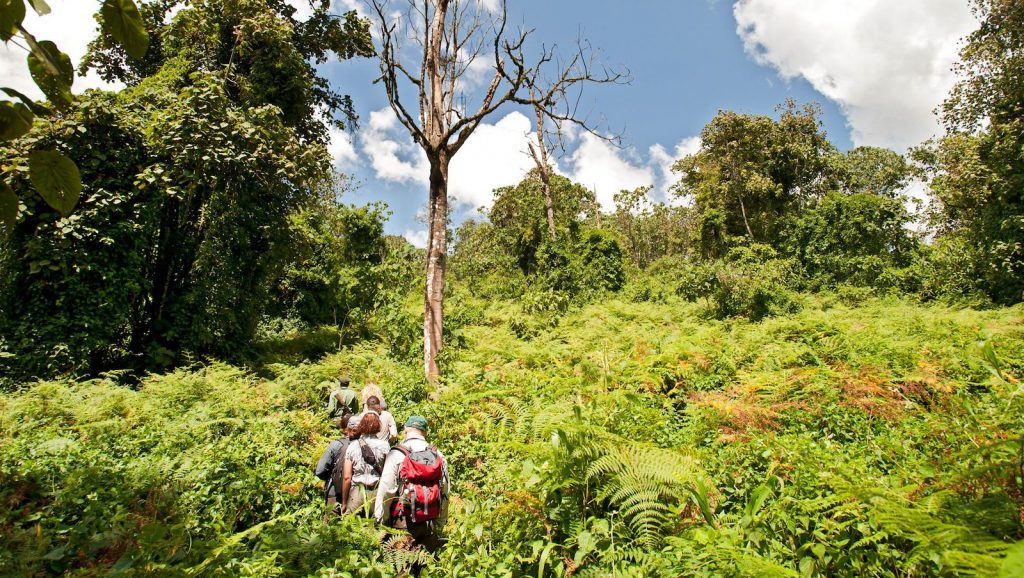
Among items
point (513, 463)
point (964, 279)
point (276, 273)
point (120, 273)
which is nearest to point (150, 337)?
point (120, 273)

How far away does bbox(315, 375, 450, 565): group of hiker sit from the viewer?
4148 millimetres

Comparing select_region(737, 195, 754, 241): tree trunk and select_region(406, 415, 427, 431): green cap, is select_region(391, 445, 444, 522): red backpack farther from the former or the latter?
select_region(737, 195, 754, 241): tree trunk

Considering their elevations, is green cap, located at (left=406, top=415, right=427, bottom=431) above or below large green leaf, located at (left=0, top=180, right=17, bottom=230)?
below

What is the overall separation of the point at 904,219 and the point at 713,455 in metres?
21.4

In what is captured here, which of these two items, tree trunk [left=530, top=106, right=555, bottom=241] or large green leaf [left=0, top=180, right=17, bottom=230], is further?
tree trunk [left=530, top=106, right=555, bottom=241]

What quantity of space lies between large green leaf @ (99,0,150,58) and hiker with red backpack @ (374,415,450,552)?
3.68m

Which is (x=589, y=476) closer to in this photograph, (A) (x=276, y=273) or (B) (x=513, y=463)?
(B) (x=513, y=463)

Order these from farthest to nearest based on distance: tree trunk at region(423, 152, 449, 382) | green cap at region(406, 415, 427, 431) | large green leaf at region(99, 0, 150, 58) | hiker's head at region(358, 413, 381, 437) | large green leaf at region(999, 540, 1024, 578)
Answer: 1. tree trunk at region(423, 152, 449, 382)
2. hiker's head at region(358, 413, 381, 437)
3. green cap at region(406, 415, 427, 431)
4. large green leaf at region(999, 540, 1024, 578)
5. large green leaf at region(99, 0, 150, 58)

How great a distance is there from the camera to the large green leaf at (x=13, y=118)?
3.89 ft

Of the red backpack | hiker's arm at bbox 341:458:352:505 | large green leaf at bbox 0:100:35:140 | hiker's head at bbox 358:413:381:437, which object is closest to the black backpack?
hiker's arm at bbox 341:458:352:505

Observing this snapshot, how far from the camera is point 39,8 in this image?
113 cm

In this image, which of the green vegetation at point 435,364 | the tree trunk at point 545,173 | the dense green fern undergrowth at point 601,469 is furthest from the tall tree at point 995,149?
the tree trunk at point 545,173

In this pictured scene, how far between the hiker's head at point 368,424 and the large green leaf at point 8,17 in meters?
4.47

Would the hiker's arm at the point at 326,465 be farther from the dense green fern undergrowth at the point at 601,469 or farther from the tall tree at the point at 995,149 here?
the tall tree at the point at 995,149
